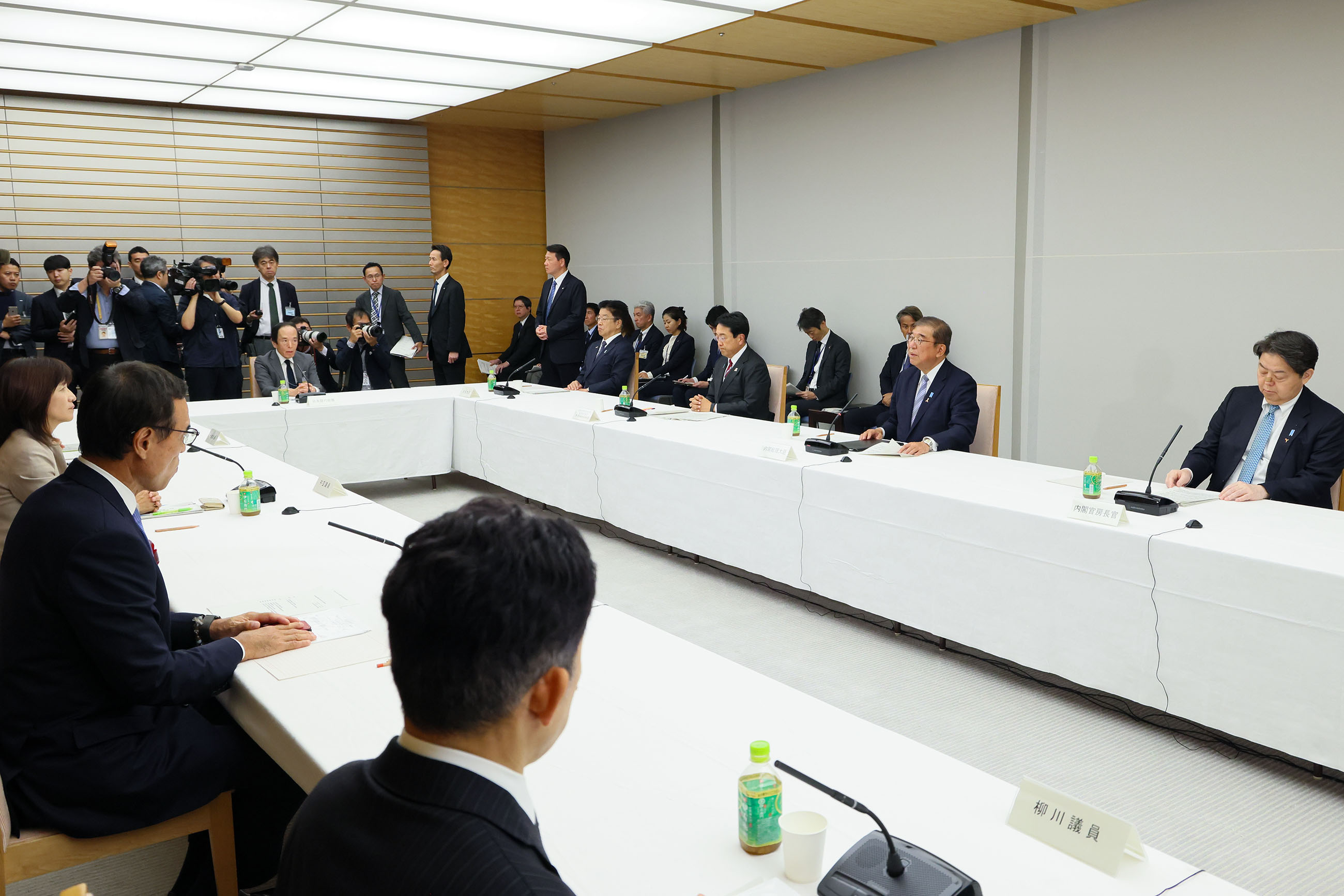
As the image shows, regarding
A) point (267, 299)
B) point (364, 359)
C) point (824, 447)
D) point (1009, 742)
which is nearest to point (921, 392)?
point (824, 447)

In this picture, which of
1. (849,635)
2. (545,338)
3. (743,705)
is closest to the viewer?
(743,705)

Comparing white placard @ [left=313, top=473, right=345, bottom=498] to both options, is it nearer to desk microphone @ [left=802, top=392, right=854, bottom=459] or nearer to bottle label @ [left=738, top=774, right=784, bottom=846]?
desk microphone @ [left=802, top=392, right=854, bottom=459]

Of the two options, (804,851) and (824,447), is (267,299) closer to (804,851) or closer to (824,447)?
(824,447)

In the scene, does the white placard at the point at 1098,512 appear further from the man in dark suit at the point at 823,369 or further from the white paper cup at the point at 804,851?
the man in dark suit at the point at 823,369

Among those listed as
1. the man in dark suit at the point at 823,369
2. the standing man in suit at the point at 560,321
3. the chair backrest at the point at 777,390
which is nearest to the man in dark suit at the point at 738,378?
the chair backrest at the point at 777,390

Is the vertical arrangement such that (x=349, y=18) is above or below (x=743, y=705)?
above

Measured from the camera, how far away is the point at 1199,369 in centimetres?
540

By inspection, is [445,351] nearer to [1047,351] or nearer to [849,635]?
[1047,351]

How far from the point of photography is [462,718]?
35.1 inches

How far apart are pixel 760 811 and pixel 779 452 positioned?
2.84 metres

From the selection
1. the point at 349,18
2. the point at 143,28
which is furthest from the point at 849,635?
the point at 143,28

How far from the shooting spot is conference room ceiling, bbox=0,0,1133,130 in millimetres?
5301

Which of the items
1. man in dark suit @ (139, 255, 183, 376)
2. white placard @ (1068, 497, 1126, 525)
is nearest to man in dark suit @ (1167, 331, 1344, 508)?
white placard @ (1068, 497, 1126, 525)

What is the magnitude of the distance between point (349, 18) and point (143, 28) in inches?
50.4
